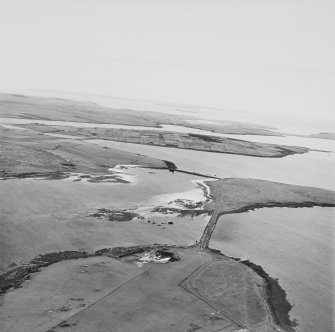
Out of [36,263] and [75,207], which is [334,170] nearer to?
[75,207]

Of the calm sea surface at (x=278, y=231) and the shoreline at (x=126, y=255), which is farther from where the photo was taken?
the calm sea surface at (x=278, y=231)

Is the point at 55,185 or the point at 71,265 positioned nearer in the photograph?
the point at 71,265

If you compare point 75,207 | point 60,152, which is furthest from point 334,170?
point 75,207

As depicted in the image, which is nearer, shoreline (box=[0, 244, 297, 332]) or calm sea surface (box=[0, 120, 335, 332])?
shoreline (box=[0, 244, 297, 332])

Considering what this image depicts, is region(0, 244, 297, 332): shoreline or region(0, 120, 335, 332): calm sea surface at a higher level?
region(0, 120, 335, 332): calm sea surface

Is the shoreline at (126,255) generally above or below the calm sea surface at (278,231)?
below

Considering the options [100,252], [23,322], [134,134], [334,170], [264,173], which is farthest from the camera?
[134,134]

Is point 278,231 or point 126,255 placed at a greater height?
point 278,231

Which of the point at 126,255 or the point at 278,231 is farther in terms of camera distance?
the point at 278,231

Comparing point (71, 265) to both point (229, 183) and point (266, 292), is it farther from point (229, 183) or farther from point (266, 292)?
point (229, 183)

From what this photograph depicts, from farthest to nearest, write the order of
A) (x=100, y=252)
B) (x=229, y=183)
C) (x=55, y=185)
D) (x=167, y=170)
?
(x=167, y=170)
(x=229, y=183)
(x=55, y=185)
(x=100, y=252)
